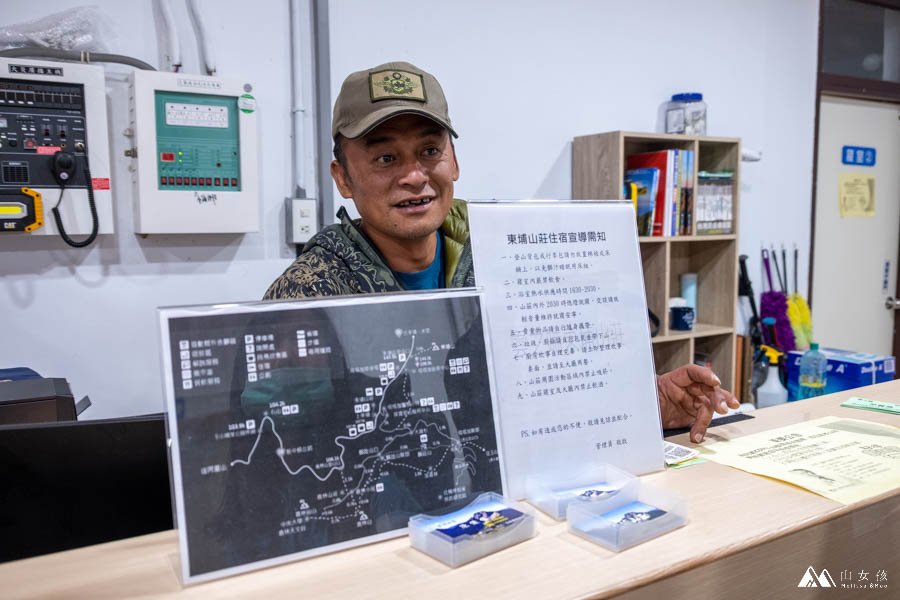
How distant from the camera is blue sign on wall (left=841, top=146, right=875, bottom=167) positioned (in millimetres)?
4281

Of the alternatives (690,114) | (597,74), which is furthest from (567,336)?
(690,114)

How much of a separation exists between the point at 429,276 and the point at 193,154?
47.5 inches

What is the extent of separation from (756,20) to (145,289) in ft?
11.4

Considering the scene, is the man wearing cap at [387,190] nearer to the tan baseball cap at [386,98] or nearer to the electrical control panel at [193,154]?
the tan baseball cap at [386,98]

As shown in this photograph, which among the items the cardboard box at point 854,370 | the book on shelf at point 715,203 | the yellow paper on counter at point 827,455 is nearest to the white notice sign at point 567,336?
the yellow paper on counter at point 827,455

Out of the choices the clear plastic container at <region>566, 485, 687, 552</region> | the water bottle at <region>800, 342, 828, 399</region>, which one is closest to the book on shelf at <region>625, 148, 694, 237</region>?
the water bottle at <region>800, 342, 828, 399</region>

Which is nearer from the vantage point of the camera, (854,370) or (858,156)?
(854,370)

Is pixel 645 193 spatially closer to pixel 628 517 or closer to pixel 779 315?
pixel 779 315

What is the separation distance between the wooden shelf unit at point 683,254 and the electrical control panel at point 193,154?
1.52 m

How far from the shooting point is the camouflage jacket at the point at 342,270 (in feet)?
4.77

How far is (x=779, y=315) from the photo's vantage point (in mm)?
3840

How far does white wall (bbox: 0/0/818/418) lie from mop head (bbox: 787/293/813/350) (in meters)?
0.30

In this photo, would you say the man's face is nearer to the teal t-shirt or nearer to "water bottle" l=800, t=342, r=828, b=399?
the teal t-shirt

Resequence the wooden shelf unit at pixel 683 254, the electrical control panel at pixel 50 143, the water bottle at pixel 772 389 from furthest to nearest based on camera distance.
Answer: the water bottle at pixel 772 389 → the wooden shelf unit at pixel 683 254 → the electrical control panel at pixel 50 143
